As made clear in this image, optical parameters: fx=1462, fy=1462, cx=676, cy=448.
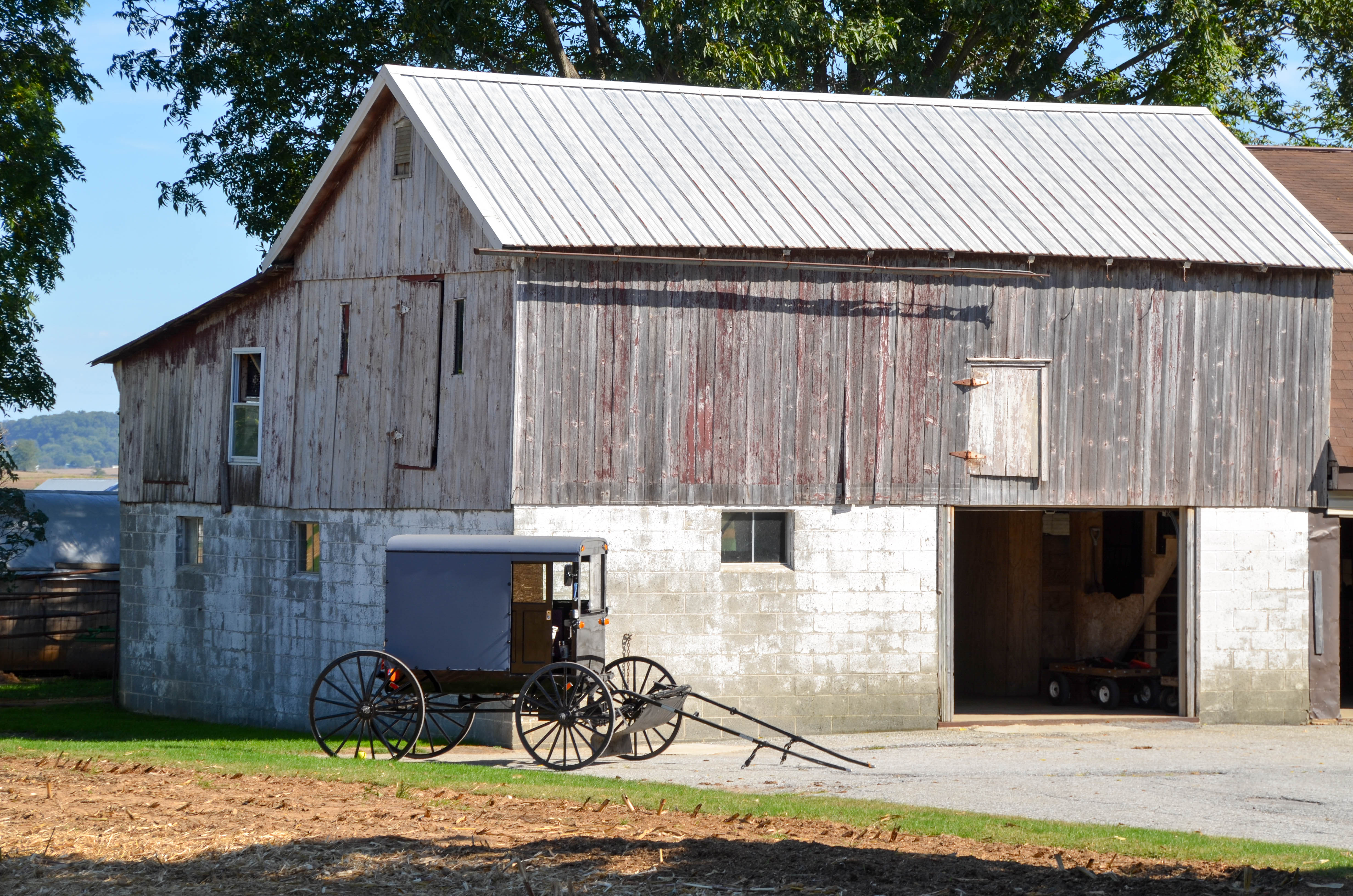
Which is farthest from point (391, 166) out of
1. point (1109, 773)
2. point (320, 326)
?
point (1109, 773)

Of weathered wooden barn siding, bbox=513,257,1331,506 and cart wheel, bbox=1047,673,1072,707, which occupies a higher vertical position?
weathered wooden barn siding, bbox=513,257,1331,506

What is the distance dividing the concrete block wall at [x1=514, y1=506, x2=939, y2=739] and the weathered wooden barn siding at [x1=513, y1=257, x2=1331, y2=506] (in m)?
0.31

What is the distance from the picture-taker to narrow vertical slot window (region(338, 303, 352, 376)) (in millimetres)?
19406

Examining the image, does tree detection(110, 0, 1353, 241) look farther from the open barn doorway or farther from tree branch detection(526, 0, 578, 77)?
the open barn doorway

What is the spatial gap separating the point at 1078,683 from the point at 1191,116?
8.86 m

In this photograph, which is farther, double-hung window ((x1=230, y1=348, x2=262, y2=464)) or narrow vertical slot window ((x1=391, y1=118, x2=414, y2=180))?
double-hung window ((x1=230, y1=348, x2=262, y2=464))

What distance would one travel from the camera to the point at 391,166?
62.6 feet

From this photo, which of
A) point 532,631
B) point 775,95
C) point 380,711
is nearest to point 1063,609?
point 775,95

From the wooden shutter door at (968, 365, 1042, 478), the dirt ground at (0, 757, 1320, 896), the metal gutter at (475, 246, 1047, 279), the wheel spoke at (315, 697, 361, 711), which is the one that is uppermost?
the metal gutter at (475, 246, 1047, 279)

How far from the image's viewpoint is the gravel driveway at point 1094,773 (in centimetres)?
1255

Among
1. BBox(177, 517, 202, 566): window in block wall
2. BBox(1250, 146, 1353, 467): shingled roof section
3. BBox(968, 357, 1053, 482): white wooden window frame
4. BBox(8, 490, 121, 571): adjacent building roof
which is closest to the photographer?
BBox(968, 357, 1053, 482): white wooden window frame

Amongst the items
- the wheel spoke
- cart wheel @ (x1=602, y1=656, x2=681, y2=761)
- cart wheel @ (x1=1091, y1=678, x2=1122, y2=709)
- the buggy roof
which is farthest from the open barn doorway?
the wheel spoke

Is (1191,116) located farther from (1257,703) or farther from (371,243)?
(371,243)

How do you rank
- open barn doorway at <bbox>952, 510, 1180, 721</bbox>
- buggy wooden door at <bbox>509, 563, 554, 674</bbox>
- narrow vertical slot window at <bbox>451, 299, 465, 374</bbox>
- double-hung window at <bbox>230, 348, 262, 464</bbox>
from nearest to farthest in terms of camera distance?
1. buggy wooden door at <bbox>509, 563, 554, 674</bbox>
2. narrow vertical slot window at <bbox>451, 299, 465, 374</bbox>
3. double-hung window at <bbox>230, 348, 262, 464</bbox>
4. open barn doorway at <bbox>952, 510, 1180, 721</bbox>
